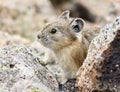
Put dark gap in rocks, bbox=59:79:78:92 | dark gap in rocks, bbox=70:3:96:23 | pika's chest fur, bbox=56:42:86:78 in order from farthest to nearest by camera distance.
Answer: dark gap in rocks, bbox=70:3:96:23
pika's chest fur, bbox=56:42:86:78
dark gap in rocks, bbox=59:79:78:92

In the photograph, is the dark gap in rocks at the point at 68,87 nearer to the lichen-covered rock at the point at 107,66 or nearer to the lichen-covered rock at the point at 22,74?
the lichen-covered rock at the point at 22,74

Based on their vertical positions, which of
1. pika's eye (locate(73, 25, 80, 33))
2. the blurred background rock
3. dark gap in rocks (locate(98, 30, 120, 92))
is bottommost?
dark gap in rocks (locate(98, 30, 120, 92))

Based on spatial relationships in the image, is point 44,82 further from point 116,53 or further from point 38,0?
point 38,0

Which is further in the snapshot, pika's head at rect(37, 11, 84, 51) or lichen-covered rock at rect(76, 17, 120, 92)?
pika's head at rect(37, 11, 84, 51)

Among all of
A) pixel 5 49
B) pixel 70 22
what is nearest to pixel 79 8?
pixel 70 22

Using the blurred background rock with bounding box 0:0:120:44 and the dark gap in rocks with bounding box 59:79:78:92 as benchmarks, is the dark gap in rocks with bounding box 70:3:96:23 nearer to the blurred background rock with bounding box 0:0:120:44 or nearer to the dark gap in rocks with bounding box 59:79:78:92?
the blurred background rock with bounding box 0:0:120:44

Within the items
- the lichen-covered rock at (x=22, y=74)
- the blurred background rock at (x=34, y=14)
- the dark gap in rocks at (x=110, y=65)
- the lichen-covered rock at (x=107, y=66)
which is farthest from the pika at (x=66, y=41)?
the blurred background rock at (x=34, y=14)

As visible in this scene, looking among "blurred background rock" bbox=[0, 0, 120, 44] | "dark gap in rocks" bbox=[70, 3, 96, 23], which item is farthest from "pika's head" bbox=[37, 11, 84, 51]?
"dark gap in rocks" bbox=[70, 3, 96, 23]
